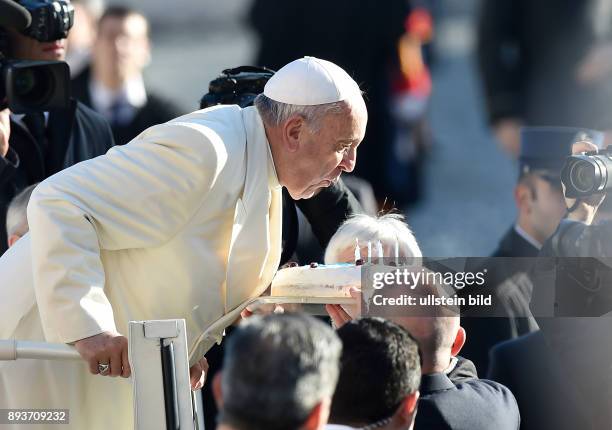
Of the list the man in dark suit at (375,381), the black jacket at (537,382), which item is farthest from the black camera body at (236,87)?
the man in dark suit at (375,381)

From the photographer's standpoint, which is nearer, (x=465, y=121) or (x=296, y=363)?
(x=296, y=363)

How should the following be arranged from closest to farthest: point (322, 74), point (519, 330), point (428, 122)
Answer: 1. point (322, 74)
2. point (519, 330)
3. point (428, 122)

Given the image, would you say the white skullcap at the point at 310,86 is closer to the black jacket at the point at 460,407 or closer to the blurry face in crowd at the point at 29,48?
the black jacket at the point at 460,407

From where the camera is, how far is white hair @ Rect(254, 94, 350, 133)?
11.8ft

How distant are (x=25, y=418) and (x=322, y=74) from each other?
3.77ft

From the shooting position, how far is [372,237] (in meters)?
3.88

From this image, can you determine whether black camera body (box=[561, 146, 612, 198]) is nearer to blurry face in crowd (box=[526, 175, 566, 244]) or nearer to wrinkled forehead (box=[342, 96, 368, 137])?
wrinkled forehead (box=[342, 96, 368, 137])

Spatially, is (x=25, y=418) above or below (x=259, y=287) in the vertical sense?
below

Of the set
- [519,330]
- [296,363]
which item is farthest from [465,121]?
[296,363]

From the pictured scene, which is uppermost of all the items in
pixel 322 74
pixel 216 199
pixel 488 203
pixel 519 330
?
pixel 322 74

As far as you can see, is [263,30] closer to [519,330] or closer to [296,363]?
[519,330]

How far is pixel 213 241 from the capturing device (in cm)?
356

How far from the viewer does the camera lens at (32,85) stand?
4.37 m

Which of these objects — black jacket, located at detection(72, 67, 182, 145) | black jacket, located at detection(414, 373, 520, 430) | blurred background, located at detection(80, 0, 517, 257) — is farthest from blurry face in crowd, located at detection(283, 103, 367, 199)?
blurred background, located at detection(80, 0, 517, 257)
